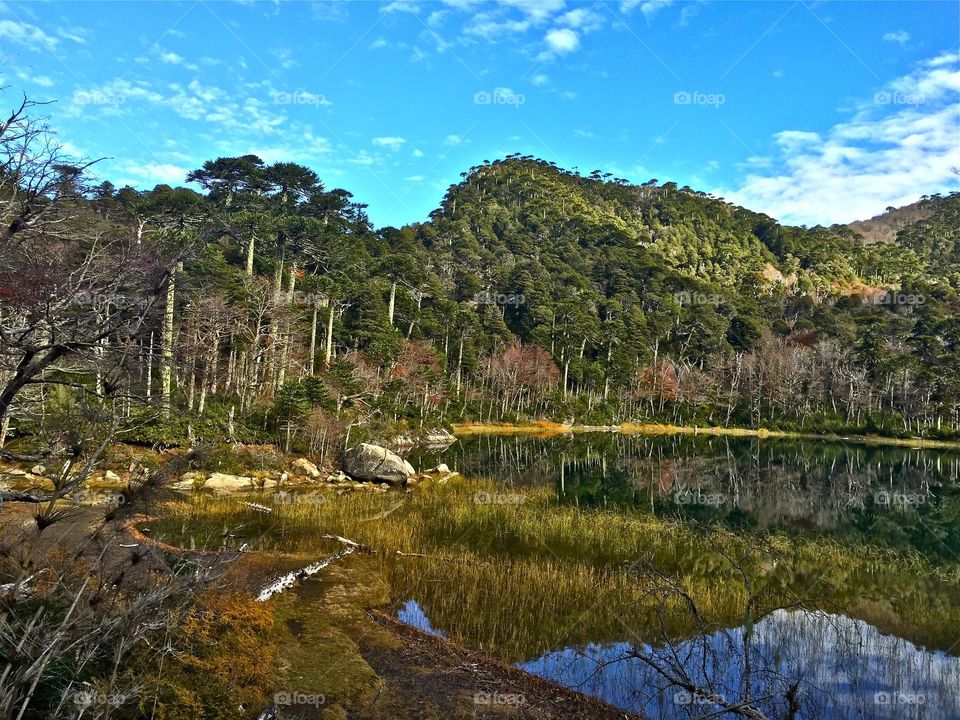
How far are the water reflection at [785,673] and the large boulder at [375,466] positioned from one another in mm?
14622

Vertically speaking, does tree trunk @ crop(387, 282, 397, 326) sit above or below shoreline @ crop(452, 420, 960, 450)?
above

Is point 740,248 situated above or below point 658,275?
above

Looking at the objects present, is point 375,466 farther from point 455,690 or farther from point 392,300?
point 392,300

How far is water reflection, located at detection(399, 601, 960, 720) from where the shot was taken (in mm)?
8242

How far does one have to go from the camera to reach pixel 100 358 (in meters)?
→ 5.61

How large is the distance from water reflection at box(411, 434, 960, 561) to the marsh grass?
3.34 meters

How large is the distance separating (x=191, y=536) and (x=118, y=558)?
3811 millimetres

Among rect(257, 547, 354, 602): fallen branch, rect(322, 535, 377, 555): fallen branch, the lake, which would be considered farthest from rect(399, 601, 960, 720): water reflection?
rect(322, 535, 377, 555): fallen branch

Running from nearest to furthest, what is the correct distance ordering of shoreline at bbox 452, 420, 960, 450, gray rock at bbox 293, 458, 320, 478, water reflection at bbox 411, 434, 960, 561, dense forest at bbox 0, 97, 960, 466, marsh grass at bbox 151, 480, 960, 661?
dense forest at bbox 0, 97, 960, 466 < marsh grass at bbox 151, 480, 960, 661 < water reflection at bbox 411, 434, 960, 561 < gray rock at bbox 293, 458, 320, 478 < shoreline at bbox 452, 420, 960, 450

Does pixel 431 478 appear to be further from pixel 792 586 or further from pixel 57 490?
pixel 57 490

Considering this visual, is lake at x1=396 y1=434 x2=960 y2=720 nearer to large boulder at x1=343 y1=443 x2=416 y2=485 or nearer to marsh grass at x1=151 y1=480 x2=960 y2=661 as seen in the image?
marsh grass at x1=151 y1=480 x2=960 y2=661

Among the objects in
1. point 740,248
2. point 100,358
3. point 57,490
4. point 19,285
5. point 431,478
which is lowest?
point 431,478

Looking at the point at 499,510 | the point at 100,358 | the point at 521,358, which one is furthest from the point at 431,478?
the point at 521,358

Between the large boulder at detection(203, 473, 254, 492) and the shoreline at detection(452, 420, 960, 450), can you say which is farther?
the shoreline at detection(452, 420, 960, 450)
